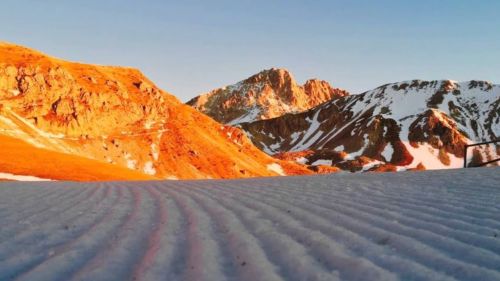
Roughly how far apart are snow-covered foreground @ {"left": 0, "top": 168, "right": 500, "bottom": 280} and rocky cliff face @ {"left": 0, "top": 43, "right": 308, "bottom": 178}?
1897 inches

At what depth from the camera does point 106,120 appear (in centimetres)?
6931

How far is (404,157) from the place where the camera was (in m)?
156

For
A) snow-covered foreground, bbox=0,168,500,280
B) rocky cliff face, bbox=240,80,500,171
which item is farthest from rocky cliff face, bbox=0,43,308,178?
rocky cliff face, bbox=240,80,500,171

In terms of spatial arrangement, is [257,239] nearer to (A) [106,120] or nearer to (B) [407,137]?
(A) [106,120]

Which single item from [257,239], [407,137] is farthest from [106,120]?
[407,137]

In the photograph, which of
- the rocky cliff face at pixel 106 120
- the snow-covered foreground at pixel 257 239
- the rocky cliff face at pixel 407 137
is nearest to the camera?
the snow-covered foreground at pixel 257 239

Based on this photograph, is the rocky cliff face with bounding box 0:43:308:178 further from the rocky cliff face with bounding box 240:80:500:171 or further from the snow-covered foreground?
the rocky cliff face with bounding box 240:80:500:171

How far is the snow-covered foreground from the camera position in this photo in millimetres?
3350

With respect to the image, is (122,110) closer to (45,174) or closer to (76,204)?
(45,174)

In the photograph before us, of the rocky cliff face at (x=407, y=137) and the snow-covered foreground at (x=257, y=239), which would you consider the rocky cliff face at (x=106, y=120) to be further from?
the rocky cliff face at (x=407, y=137)

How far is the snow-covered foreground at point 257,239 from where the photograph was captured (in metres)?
3.35

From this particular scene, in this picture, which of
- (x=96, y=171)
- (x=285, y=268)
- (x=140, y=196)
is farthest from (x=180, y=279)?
(x=96, y=171)

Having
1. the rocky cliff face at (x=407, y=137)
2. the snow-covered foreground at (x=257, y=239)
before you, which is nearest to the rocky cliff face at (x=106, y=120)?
the snow-covered foreground at (x=257, y=239)

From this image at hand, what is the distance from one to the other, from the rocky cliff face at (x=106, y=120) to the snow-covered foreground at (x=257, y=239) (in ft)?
158
